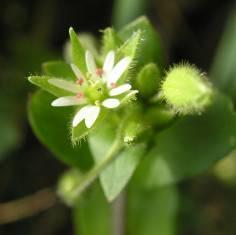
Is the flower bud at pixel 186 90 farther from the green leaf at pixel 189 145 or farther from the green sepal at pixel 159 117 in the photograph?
the green leaf at pixel 189 145

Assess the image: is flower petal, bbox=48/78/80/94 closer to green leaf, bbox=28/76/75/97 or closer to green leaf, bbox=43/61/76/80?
green leaf, bbox=28/76/75/97

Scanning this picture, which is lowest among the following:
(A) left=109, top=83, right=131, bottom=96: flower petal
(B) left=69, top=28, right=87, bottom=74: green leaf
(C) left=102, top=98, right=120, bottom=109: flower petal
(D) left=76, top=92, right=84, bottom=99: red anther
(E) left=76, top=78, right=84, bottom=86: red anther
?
(C) left=102, top=98, right=120, bottom=109: flower petal

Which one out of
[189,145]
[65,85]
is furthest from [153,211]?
[65,85]

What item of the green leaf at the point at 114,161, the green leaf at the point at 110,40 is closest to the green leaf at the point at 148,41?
the green leaf at the point at 110,40

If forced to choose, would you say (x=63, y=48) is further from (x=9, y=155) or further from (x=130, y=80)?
(x=130, y=80)

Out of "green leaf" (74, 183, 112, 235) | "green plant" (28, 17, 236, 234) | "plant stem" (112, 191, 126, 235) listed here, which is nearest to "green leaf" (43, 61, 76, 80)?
"green plant" (28, 17, 236, 234)

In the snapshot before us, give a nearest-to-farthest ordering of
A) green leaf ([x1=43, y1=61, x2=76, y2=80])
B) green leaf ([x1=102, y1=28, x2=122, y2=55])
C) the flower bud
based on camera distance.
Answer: the flower bud < green leaf ([x1=102, y1=28, x2=122, y2=55]) < green leaf ([x1=43, y1=61, x2=76, y2=80])

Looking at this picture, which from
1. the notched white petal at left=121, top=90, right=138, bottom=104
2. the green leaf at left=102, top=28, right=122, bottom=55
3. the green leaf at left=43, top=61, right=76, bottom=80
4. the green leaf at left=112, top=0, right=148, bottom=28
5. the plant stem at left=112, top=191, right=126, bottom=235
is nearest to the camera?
the notched white petal at left=121, top=90, right=138, bottom=104
